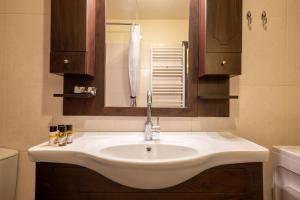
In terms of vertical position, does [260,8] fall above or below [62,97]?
above

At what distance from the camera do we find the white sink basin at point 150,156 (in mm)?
674

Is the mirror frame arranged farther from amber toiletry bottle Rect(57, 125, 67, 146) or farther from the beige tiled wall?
amber toiletry bottle Rect(57, 125, 67, 146)

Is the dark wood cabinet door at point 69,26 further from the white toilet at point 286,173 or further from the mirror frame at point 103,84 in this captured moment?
the white toilet at point 286,173

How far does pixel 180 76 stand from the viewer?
1.21m

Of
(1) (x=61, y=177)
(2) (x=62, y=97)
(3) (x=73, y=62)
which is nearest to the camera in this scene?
(1) (x=61, y=177)

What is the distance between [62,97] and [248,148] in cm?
107

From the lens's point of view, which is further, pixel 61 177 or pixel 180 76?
pixel 180 76

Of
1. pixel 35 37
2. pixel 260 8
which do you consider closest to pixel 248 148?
pixel 260 8

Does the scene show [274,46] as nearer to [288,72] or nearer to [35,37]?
[288,72]

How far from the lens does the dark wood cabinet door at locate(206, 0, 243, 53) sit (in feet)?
→ 3.45

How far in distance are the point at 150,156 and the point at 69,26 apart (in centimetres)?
82

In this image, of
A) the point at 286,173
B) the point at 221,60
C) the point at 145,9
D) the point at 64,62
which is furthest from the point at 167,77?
the point at 286,173

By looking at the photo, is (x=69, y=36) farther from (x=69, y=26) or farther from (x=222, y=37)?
(x=222, y=37)

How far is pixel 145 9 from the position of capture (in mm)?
1226
